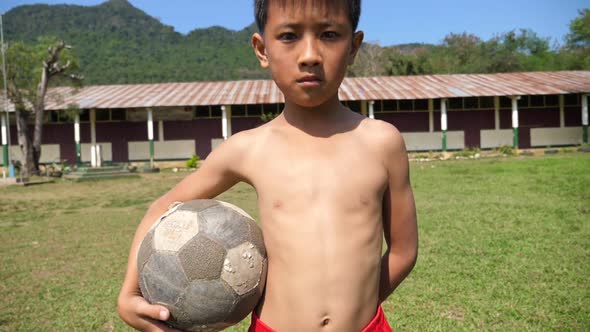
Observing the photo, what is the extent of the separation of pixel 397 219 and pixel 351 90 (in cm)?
2180

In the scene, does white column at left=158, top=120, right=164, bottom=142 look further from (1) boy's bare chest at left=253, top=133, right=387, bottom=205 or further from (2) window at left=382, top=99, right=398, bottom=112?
(1) boy's bare chest at left=253, top=133, right=387, bottom=205

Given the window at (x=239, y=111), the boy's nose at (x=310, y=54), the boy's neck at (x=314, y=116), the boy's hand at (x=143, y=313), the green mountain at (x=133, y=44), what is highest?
the green mountain at (x=133, y=44)

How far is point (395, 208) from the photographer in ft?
5.66

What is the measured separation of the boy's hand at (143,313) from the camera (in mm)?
1479

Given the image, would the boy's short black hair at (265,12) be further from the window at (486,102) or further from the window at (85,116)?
the window at (85,116)

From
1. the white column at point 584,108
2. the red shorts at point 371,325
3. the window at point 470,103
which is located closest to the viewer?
the red shorts at point 371,325

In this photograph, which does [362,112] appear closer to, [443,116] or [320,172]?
[443,116]

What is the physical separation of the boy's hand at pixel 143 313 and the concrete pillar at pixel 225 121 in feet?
65.6

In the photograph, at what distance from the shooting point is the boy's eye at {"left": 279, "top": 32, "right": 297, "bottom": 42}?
1535mm

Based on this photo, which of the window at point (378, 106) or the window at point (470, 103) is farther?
the window at point (470, 103)

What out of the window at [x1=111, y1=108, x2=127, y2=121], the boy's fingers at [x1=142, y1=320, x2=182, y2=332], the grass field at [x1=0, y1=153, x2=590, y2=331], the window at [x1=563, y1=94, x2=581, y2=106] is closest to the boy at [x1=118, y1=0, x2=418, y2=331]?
the boy's fingers at [x1=142, y1=320, x2=182, y2=332]

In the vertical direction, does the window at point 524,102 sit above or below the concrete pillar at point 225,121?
above

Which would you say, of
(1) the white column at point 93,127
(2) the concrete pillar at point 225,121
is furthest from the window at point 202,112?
(1) the white column at point 93,127

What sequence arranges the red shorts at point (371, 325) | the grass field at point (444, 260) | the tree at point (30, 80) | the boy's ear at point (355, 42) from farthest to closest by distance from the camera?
the tree at point (30, 80) → the grass field at point (444, 260) → the boy's ear at point (355, 42) → the red shorts at point (371, 325)
